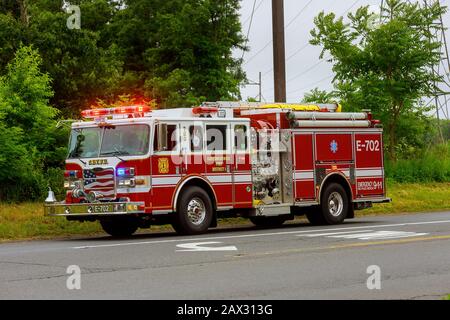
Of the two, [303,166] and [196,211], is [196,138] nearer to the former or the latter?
[196,211]

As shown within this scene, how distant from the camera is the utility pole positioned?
88.2 ft

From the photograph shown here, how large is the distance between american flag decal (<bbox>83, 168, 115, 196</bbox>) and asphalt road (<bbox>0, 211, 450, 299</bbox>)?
3.31 feet

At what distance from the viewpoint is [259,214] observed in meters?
21.4

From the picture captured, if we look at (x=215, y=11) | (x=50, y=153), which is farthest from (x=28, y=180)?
(x=215, y=11)

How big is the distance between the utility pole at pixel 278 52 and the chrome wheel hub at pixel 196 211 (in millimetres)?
7427

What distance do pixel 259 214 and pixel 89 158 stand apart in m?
4.09

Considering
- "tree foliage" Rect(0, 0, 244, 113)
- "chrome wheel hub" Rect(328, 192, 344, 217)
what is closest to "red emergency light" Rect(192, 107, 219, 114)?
"chrome wheel hub" Rect(328, 192, 344, 217)

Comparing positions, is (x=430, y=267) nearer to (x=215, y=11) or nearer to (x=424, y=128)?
(x=424, y=128)

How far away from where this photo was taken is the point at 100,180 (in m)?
19.4

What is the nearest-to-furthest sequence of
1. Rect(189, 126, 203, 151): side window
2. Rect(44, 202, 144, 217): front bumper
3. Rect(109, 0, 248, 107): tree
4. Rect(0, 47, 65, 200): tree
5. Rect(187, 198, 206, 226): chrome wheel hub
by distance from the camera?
Rect(44, 202, 144, 217): front bumper → Rect(187, 198, 206, 226): chrome wheel hub → Rect(189, 126, 203, 151): side window → Rect(0, 47, 65, 200): tree → Rect(109, 0, 248, 107): tree

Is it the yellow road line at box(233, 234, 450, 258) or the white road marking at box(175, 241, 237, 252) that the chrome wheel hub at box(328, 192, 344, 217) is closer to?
the yellow road line at box(233, 234, 450, 258)

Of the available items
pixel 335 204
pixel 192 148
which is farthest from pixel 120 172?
pixel 335 204

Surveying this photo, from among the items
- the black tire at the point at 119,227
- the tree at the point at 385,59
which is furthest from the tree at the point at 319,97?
the black tire at the point at 119,227

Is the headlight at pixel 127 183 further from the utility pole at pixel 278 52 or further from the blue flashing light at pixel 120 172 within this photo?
the utility pole at pixel 278 52
